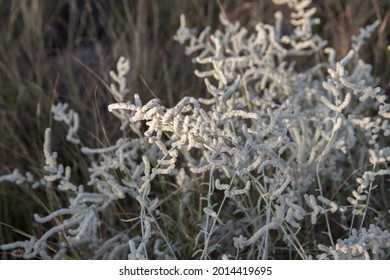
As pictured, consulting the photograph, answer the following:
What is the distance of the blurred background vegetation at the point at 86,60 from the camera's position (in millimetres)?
1951

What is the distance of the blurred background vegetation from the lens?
1.95 meters

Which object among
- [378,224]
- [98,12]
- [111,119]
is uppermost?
[98,12]

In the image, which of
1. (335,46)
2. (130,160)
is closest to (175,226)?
(130,160)

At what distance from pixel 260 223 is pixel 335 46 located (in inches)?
37.7

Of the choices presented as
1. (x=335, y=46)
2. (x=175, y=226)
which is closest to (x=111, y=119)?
(x=175, y=226)

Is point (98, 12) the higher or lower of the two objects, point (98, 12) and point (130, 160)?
the higher

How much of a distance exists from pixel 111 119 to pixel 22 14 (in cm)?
91

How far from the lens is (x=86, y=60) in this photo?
2434 millimetres
